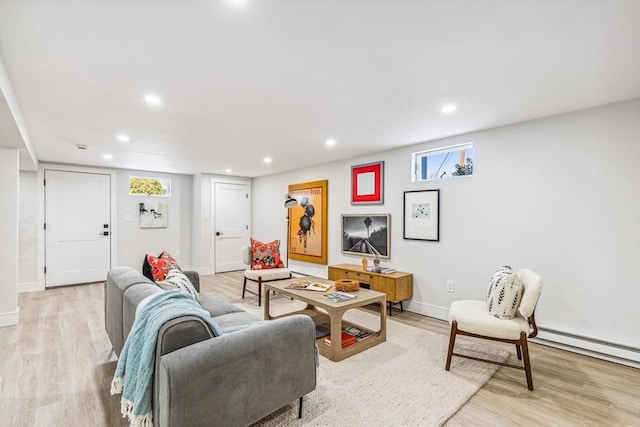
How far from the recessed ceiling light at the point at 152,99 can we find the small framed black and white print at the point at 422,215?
9.94ft

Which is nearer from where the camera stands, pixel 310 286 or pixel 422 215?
pixel 310 286

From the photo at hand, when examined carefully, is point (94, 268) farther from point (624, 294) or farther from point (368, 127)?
point (624, 294)

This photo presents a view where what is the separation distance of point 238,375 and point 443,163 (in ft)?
11.0

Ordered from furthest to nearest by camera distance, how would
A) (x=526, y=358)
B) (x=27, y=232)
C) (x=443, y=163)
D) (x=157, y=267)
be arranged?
(x=27, y=232), (x=443, y=163), (x=157, y=267), (x=526, y=358)

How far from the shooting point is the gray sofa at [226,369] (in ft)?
4.28

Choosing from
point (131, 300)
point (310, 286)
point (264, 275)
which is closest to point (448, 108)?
point (310, 286)

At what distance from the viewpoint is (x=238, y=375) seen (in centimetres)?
150

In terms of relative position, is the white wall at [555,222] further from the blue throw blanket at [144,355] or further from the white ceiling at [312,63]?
the blue throw blanket at [144,355]

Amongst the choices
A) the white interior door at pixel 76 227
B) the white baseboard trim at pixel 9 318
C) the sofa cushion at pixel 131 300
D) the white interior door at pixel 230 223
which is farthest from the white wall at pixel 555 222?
the white interior door at pixel 76 227

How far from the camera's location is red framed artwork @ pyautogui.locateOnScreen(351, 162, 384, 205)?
174 inches

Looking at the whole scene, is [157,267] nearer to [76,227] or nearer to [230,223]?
[76,227]

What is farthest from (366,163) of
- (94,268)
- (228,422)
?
(94,268)

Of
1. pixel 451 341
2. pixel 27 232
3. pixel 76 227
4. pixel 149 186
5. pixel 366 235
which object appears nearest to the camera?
pixel 451 341

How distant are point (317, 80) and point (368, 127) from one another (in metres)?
1.22
